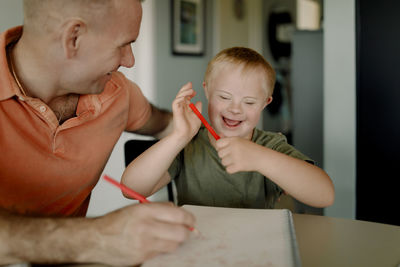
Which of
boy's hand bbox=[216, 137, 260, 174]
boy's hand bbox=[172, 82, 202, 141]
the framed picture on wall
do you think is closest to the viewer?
boy's hand bbox=[216, 137, 260, 174]

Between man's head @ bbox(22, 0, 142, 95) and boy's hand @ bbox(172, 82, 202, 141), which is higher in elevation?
man's head @ bbox(22, 0, 142, 95)

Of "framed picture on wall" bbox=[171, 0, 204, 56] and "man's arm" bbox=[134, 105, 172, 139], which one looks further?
"framed picture on wall" bbox=[171, 0, 204, 56]

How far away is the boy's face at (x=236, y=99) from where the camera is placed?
3.85 feet

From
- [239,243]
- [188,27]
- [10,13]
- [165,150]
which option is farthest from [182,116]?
[188,27]

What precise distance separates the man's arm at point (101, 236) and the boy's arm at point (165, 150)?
394mm

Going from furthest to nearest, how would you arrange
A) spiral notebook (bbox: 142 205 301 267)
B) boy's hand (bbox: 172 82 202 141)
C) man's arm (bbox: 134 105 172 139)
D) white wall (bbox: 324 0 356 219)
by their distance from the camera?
white wall (bbox: 324 0 356 219), man's arm (bbox: 134 105 172 139), boy's hand (bbox: 172 82 202 141), spiral notebook (bbox: 142 205 301 267)

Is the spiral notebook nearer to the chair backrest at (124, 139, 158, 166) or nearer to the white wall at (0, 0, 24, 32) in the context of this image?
the chair backrest at (124, 139, 158, 166)

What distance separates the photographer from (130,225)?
2.22 feet

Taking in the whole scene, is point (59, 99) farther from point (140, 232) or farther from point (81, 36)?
point (140, 232)

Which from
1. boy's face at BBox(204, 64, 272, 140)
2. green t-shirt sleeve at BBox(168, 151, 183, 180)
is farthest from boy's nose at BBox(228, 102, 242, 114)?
green t-shirt sleeve at BBox(168, 151, 183, 180)

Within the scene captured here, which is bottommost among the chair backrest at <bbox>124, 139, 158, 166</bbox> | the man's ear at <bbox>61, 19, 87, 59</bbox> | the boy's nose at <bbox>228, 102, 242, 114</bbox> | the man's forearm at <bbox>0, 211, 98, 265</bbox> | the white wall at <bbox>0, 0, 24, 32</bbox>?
the man's forearm at <bbox>0, 211, 98, 265</bbox>

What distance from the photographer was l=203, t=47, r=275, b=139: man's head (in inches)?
46.3

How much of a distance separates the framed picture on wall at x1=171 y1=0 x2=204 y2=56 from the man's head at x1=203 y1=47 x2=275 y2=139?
2909mm

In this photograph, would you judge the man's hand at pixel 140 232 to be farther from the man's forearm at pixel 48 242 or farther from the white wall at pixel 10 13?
the white wall at pixel 10 13
